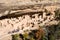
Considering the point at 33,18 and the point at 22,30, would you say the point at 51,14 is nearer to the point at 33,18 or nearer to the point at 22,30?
the point at 33,18

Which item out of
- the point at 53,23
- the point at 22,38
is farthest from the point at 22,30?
the point at 53,23

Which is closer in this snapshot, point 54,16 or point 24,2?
point 24,2

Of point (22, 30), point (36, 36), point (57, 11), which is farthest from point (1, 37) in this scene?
point (57, 11)

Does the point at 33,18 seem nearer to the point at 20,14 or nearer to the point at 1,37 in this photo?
the point at 20,14

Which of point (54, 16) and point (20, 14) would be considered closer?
point (20, 14)

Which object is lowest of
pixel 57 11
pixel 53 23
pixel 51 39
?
pixel 51 39

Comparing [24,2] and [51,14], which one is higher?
[24,2]

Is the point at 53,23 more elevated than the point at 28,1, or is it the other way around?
the point at 28,1

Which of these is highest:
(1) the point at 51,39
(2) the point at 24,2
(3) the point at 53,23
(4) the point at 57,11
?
(2) the point at 24,2
